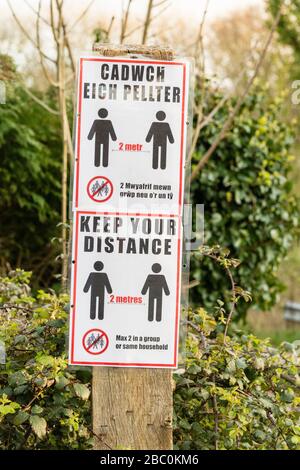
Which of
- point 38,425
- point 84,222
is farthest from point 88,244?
point 38,425

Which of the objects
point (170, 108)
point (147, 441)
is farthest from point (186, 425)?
point (170, 108)

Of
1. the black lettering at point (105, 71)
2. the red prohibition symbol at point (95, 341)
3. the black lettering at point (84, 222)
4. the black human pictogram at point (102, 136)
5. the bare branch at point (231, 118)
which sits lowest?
the red prohibition symbol at point (95, 341)

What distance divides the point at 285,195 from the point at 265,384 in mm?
3465

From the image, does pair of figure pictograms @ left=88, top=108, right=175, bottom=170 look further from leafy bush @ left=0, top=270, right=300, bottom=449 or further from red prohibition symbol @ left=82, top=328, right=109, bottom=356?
leafy bush @ left=0, top=270, right=300, bottom=449

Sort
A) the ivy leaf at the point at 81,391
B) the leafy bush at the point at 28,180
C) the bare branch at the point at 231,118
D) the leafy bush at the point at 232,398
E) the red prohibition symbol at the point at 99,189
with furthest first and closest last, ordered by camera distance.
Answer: the leafy bush at the point at 28,180 < the bare branch at the point at 231,118 < the leafy bush at the point at 232,398 < the ivy leaf at the point at 81,391 < the red prohibition symbol at the point at 99,189

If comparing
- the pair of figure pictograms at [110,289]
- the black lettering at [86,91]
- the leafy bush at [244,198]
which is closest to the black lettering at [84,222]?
the pair of figure pictograms at [110,289]

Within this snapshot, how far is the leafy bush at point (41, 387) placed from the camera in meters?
3.23

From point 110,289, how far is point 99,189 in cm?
38

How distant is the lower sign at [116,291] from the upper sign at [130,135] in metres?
0.09

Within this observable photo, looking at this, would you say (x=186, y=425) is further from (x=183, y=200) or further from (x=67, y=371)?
(x=183, y=200)

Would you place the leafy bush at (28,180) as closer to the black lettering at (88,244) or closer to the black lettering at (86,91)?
the black lettering at (86,91)

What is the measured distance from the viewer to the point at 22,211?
6695mm

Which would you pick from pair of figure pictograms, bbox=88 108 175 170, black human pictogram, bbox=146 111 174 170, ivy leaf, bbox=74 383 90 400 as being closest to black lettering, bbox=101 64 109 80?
pair of figure pictograms, bbox=88 108 175 170

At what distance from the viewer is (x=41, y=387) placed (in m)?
3.19
